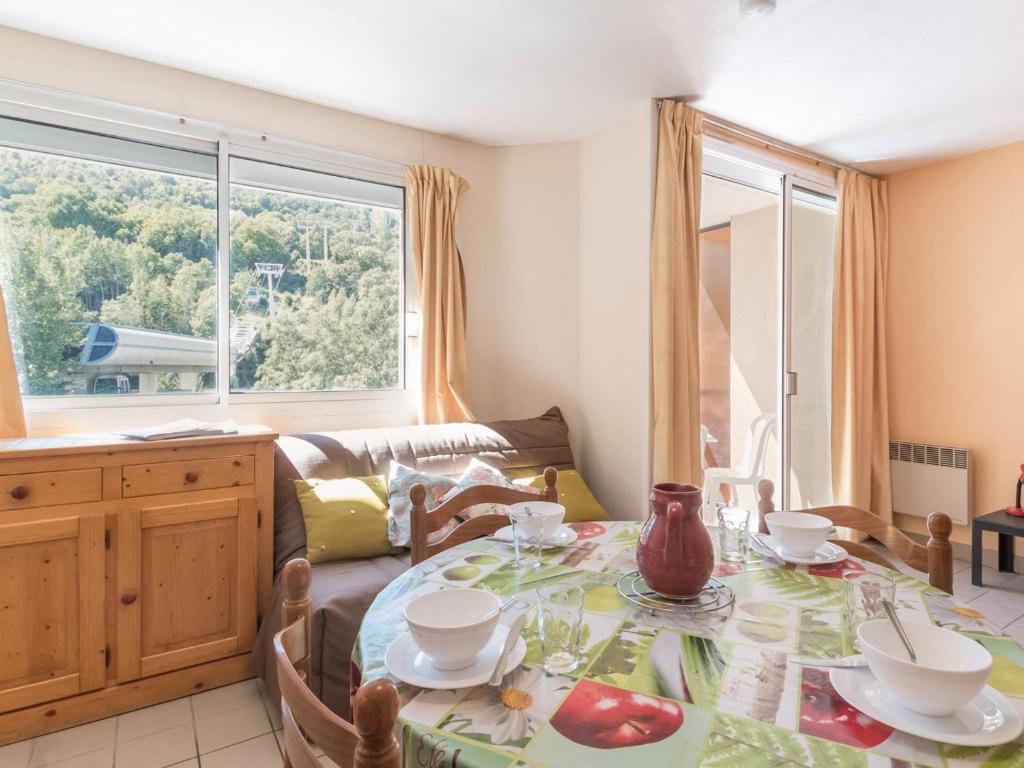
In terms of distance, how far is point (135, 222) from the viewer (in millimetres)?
2561

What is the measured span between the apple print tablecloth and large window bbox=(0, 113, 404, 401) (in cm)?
206

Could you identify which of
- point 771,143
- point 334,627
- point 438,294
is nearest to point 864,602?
point 334,627

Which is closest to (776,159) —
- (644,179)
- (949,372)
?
(644,179)

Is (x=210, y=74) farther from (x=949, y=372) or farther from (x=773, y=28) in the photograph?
(x=949, y=372)

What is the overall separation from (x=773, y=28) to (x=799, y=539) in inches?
81.1

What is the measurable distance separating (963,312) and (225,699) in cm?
473

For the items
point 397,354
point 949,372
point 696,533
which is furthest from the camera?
point 949,372

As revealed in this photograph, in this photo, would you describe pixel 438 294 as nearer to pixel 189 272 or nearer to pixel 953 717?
pixel 189 272

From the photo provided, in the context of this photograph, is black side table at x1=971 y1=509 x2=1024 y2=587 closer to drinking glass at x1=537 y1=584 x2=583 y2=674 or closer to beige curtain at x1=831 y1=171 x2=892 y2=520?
beige curtain at x1=831 y1=171 x2=892 y2=520

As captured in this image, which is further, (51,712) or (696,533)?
(51,712)

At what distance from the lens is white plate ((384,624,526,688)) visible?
2.64 ft

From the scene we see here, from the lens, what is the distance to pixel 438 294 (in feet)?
10.2

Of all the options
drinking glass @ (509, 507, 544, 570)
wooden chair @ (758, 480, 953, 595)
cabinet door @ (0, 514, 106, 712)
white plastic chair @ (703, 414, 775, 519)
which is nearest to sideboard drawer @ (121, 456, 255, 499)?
cabinet door @ (0, 514, 106, 712)

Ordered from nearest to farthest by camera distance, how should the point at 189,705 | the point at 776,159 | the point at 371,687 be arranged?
the point at 371,687, the point at 189,705, the point at 776,159
